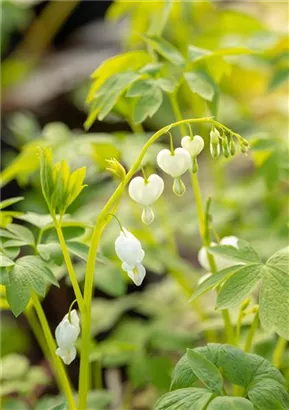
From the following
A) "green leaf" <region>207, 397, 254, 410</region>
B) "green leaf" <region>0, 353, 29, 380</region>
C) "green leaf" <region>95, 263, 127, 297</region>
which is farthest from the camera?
"green leaf" <region>95, 263, 127, 297</region>

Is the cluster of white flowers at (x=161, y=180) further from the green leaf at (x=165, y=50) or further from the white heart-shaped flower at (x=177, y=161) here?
the green leaf at (x=165, y=50)

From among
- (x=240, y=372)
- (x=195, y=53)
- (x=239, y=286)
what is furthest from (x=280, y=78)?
(x=240, y=372)

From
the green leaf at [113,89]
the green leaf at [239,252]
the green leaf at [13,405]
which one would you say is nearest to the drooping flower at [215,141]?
the green leaf at [239,252]

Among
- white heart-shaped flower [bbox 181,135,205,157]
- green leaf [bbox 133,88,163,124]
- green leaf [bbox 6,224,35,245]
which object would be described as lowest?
green leaf [bbox 6,224,35,245]

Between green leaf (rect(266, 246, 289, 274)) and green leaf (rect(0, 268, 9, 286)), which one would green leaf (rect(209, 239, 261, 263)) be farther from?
green leaf (rect(0, 268, 9, 286))

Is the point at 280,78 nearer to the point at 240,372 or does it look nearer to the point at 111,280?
the point at 111,280

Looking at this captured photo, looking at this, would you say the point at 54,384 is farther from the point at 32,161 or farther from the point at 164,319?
the point at 32,161

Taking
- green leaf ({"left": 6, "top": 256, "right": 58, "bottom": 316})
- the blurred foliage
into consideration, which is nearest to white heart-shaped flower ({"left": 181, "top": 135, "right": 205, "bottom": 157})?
the blurred foliage
